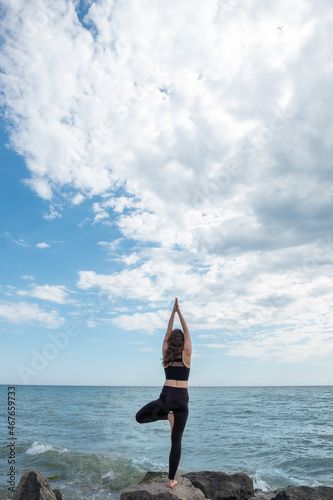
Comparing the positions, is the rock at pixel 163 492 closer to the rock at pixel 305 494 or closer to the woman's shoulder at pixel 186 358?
the rock at pixel 305 494

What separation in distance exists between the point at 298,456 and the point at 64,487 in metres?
9.79

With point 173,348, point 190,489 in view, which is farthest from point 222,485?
point 173,348

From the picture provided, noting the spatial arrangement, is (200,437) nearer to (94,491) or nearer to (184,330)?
(94,491)

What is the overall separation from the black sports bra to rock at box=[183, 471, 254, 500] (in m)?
4.18

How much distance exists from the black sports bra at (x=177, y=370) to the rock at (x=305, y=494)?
3.65 m

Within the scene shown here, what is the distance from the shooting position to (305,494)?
711cm

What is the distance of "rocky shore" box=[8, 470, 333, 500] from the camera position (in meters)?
6.22

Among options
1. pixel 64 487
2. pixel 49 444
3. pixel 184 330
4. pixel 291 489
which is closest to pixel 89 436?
pixel 49 444

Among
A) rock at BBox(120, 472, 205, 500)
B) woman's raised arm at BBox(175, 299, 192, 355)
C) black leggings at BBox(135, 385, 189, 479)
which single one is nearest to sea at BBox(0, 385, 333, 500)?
rock at BBox(120, 472, 205, 500)

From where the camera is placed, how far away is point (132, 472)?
12.4m

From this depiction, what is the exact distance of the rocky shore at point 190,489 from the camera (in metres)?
6.22

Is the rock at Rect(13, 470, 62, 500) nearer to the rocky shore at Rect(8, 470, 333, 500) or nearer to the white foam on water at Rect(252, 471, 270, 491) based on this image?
the rocky shore at Rect(8, 470, 333, 500)

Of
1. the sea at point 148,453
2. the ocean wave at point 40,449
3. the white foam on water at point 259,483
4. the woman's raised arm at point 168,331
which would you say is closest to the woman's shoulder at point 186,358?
the woman's raised arm at point 168,331

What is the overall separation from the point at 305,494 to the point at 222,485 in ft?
6.56
